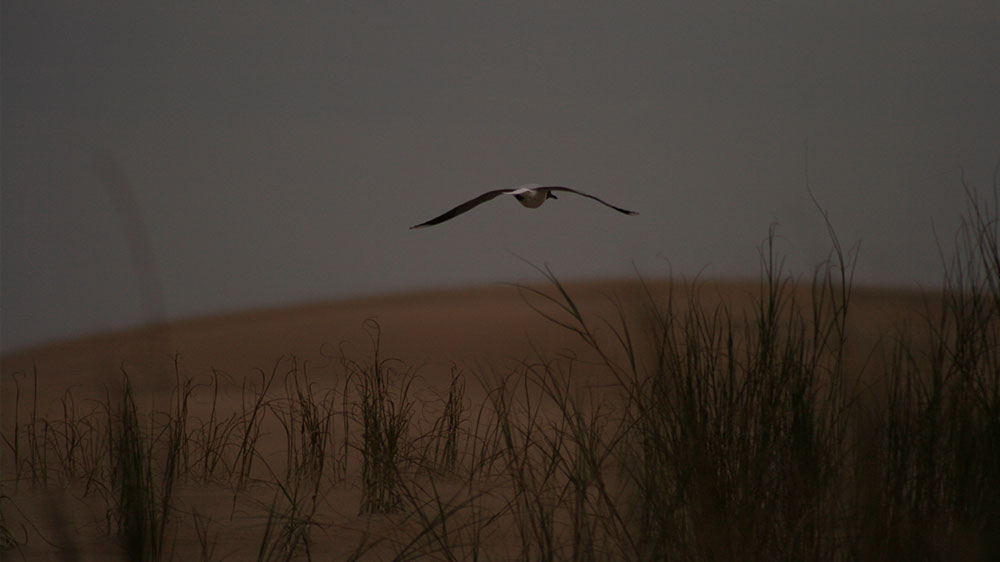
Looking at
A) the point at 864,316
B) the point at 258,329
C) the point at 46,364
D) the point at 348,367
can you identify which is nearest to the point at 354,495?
the point at 348,367

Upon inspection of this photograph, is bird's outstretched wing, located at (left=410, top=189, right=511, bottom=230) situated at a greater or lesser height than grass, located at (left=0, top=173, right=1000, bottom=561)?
greater

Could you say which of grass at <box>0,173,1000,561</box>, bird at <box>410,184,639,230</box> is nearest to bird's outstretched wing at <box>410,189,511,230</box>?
bird at <box>410,184,639,230</box>

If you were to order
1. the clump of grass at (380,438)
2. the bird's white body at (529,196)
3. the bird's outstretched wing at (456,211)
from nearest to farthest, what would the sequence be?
1. the bird's outstretched wing at (456,211)
2. the bird's white body at (529,196)
3. the clump of grass at (380,438)

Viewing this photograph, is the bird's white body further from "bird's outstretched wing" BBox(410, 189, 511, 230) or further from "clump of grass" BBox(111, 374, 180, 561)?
"clump of grass" BBox(111, 374, 180, 561)

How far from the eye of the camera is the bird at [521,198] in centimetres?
272

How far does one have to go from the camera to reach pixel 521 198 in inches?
117

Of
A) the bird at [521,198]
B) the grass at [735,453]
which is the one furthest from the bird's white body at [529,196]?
the grass at [735,453]

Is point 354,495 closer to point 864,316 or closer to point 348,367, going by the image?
point 348,367

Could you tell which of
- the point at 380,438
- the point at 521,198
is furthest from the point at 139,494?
the point at 521,198

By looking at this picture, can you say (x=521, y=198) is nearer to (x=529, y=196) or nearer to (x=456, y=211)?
(x=529, y=196)

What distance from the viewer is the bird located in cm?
272

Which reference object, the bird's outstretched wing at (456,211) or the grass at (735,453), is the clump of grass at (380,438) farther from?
the bird's outstretched wing at (456,211)

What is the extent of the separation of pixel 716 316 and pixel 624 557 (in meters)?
0.79

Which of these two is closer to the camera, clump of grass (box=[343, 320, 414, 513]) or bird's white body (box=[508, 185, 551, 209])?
bird's white body (box=[508, 185, 551, 209])
